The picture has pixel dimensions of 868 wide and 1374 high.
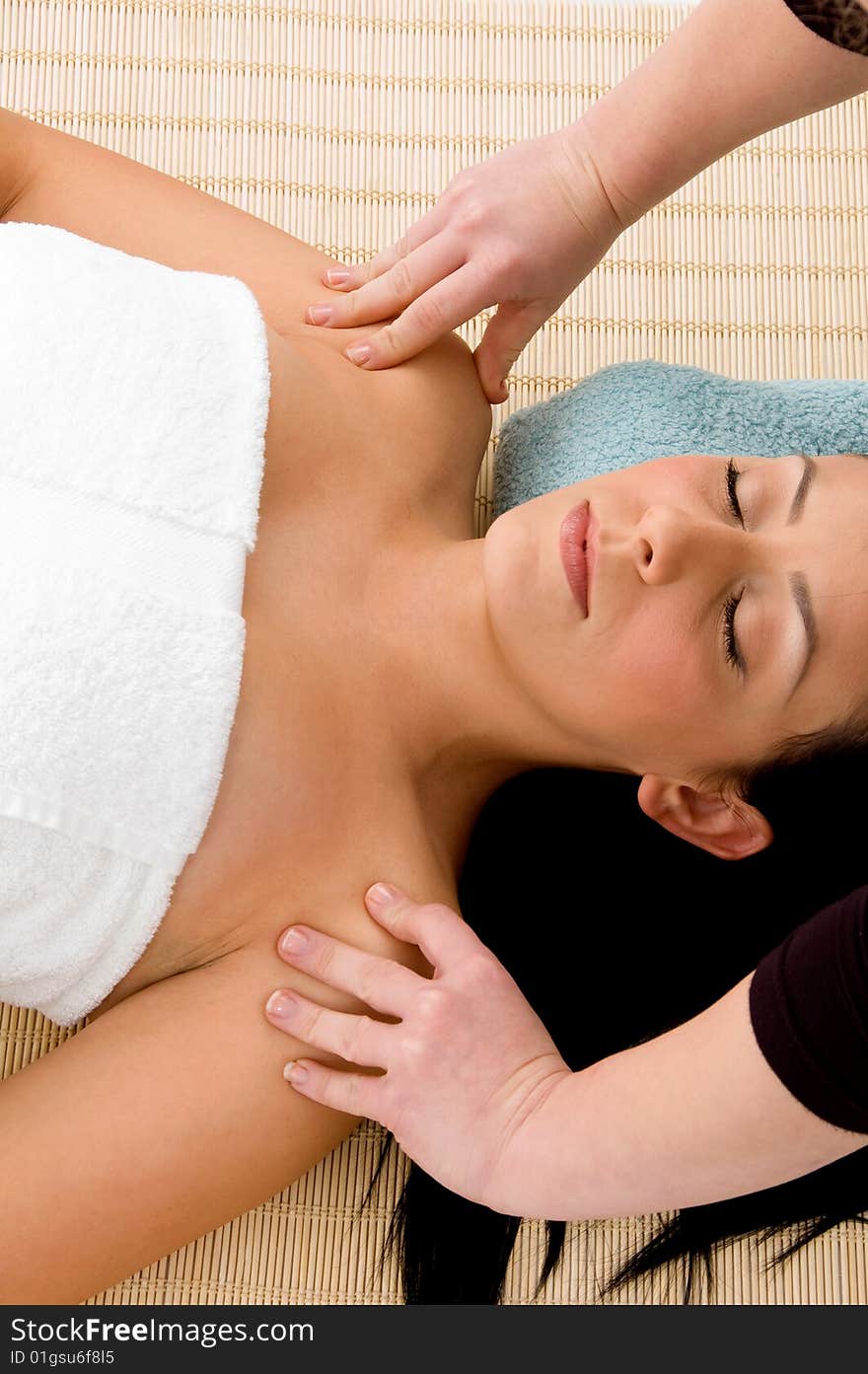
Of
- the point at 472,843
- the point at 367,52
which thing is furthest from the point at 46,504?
the point at 367,52

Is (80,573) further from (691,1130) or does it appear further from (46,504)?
(691,1130)

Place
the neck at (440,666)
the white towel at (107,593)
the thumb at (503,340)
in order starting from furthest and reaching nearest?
the thumb at (503,340), the neck at (440,666), the white towel at (107,593)

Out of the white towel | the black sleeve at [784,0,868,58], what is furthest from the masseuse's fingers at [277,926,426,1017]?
the black sleeve at [784,0,868,58]

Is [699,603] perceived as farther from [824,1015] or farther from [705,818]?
[824,1015]

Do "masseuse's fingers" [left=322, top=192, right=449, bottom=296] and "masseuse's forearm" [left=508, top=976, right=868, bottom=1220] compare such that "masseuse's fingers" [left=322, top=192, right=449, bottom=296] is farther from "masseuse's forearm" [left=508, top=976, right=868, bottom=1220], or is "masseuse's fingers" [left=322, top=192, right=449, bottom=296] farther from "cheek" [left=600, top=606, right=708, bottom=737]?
"masseuse's forearm" [left=508, top=976, right=868, bottom=1220]

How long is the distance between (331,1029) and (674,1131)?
0.32 metres

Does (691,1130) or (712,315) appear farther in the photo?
(712,315)

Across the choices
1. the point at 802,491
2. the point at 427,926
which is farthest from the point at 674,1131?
the point at 802,491

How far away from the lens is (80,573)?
97cm

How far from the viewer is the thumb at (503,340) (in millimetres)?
1282

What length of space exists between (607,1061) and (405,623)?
442mm

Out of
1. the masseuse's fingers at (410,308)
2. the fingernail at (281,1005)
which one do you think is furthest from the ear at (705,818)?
the masseuse's fingers at (410,308)

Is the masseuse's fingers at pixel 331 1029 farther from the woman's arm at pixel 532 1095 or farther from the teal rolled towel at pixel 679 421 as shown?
the teal rolled towel at pixel 679 421

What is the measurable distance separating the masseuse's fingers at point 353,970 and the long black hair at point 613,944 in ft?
0.85
